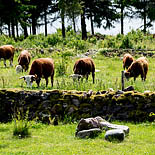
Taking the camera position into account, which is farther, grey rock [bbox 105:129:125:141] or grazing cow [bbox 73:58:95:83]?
grazing cow [bbox 73:58:95:83]

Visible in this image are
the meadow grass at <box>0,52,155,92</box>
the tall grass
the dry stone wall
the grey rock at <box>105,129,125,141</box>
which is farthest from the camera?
the tall grass

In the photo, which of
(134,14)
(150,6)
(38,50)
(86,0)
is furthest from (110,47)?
(134,14)

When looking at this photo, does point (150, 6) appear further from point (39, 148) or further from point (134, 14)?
point (39, 148)

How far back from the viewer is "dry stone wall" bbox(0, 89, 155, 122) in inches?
457

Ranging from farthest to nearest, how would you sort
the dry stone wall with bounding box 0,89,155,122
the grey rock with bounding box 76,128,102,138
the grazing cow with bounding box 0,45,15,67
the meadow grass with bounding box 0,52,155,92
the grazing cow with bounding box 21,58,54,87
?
the grazing cow with bounding box 0,45,15,67 < the grazing cow with bounding box 21,58,54,87 < the meadow grass with bounding box 0,52,155,92 < the dry stone wall with bounding box 0,89,155,122 < the grey rock with bounding box 76,128,102,138

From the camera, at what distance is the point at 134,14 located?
51.7 m

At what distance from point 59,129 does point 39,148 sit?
2305 millimetres

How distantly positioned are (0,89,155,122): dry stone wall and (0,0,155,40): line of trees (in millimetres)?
26719

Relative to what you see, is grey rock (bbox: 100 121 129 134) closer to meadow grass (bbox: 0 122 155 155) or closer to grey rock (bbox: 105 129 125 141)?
meadow grass (bbox: 0 122 155 155)

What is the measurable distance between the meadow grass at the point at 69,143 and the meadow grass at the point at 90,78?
3.50m

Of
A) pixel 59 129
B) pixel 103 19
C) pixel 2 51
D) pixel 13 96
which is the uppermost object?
pixel 103 19

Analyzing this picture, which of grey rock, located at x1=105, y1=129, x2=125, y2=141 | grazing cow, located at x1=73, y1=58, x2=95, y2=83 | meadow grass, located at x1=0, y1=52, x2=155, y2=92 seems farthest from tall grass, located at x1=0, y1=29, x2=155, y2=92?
grey rock, located at x1=105, y1=129, x2=125, y2=141

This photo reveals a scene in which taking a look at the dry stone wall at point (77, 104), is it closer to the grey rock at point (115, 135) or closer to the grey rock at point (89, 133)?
the grey rock at point (89, 133)

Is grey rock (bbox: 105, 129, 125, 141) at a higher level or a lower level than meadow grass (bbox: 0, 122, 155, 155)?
higher
